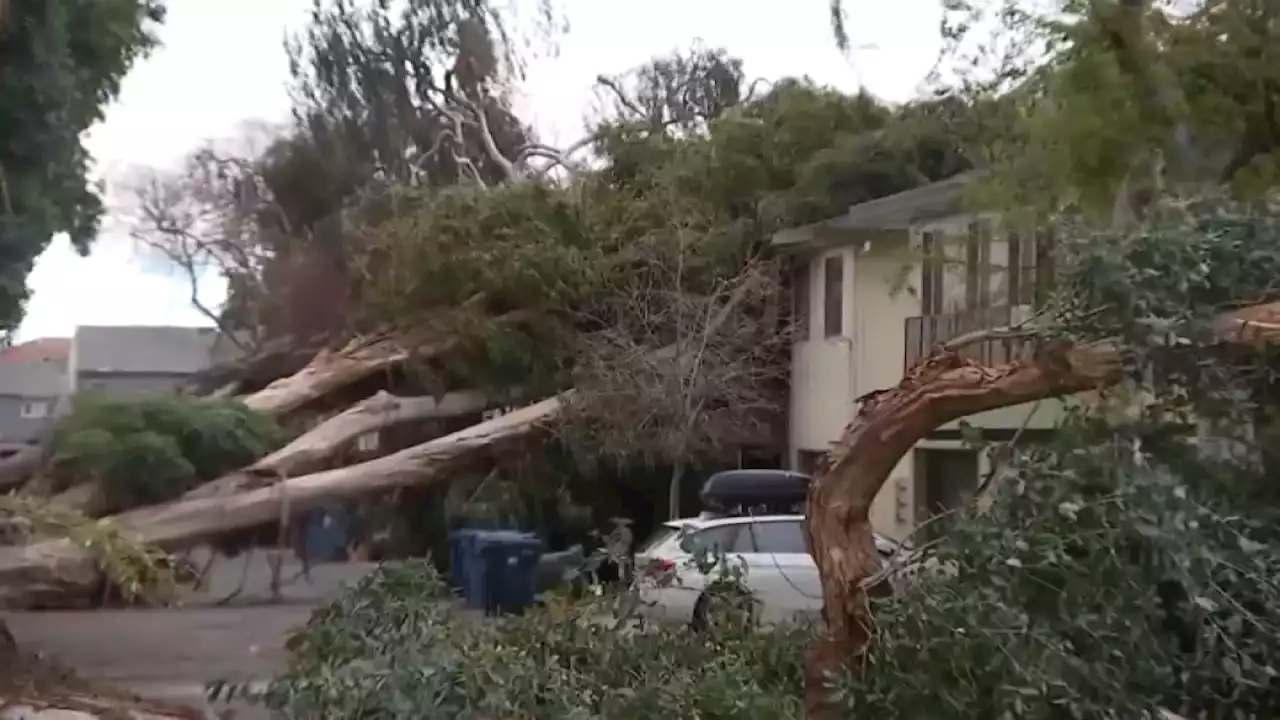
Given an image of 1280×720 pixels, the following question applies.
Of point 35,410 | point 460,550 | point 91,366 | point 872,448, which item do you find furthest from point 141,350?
point 872,448

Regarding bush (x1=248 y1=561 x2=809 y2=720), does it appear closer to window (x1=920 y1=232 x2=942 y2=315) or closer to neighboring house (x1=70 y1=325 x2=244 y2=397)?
window (x1=920 y1=232 x2=942 y2=315)

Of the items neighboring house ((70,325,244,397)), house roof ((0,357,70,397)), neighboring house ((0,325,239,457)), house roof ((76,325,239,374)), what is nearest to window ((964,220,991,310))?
neighboring house ((0,325,239,457))

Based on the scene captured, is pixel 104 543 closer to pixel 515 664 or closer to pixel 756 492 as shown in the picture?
pixel 756 492

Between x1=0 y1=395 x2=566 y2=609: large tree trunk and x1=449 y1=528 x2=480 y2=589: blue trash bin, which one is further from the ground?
x1=0 y1=395 x2=566 y2=609: large tree trunk

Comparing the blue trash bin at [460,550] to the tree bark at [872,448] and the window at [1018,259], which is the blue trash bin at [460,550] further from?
the tree bark at [872,448]

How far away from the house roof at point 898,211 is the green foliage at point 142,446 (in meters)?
7.00

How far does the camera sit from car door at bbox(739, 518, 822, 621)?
7.38m

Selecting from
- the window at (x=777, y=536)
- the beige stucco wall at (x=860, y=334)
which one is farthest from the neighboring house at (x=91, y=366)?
the beige stucco wall at (x=860, y=334)

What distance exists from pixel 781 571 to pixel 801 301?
8.55 m

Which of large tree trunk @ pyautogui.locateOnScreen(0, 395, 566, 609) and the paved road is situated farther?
large tree trunk @ pyautogui.locateOnScreen(0, 395, 566, 609)

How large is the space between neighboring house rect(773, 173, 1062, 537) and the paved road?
5327mm

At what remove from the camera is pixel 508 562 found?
53.4ft

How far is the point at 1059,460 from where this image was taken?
471cm

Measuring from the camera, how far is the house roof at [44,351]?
2373 cm
